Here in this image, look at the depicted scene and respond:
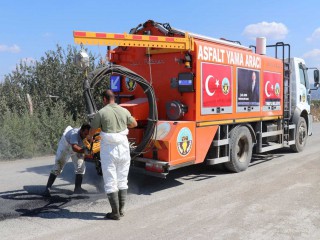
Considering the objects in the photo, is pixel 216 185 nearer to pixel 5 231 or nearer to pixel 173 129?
pixel 173 129

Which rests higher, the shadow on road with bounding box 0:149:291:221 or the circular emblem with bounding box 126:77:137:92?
the circular emblem with bounding box 126:77:137:92

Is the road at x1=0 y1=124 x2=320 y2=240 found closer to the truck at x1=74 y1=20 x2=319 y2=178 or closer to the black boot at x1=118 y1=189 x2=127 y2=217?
the black boot at x1=118 y1=189 x2=127 y2=217

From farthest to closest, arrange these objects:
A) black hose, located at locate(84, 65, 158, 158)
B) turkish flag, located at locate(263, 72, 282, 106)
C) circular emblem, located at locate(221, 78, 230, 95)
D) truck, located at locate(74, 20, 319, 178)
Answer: turkish flag, located at locate(263, 72, 282, 106) < circular emblem, located at locate(221, 78, 230, 95) < truck, located at locate(74, 20, 319, 178) < black hose, located at locate(84, 65, 158, 158)

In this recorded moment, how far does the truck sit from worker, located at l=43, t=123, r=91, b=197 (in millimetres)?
485

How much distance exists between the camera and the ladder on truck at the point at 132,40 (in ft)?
17.5

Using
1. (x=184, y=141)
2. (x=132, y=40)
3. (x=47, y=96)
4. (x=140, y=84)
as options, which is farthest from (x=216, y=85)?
(x=47, y=96)

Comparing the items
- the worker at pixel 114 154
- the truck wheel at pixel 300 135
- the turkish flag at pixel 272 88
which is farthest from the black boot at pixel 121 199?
the truck wheel at pixel 300 135

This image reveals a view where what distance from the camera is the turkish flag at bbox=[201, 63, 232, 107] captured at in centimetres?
707

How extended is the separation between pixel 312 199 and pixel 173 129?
100 inches

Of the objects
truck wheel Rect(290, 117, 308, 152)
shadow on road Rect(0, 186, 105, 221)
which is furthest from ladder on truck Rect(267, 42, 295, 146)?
shadow on road Rect(0, 186, 105, 221)

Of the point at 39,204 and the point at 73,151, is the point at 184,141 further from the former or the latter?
the point at 39,204

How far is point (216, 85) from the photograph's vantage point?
7391mm

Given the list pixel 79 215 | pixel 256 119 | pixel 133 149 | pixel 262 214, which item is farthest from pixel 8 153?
pixel 262 214

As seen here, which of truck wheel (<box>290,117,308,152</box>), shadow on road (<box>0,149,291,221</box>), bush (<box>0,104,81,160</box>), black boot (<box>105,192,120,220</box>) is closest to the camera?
black boot (<box>105,192,120,220</box>)
